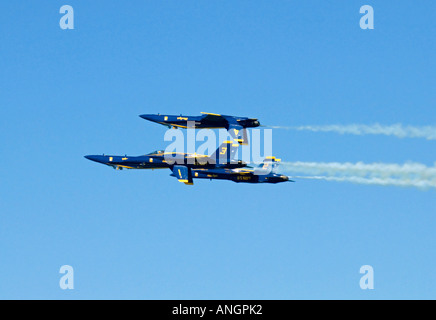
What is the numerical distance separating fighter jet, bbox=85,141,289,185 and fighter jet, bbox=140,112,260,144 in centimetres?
156

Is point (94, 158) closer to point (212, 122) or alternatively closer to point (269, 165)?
point (212, 122)

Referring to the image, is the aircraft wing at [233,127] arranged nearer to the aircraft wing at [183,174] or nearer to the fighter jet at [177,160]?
the fighter jet at [177,160]

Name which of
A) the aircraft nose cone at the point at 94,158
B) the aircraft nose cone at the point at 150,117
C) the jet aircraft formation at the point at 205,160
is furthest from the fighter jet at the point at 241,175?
the aircraft nose cone at the point at 94,158

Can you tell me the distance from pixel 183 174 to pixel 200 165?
7.18 ft

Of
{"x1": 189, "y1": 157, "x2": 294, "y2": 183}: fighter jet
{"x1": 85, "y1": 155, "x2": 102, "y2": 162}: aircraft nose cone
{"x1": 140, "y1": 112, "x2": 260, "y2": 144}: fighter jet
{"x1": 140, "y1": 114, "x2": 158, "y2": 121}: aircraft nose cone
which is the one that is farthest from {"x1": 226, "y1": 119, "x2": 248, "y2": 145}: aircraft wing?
{"x1": 85, "y1": 155, "x2": 102, "y2": 162}: aircraft nose cone

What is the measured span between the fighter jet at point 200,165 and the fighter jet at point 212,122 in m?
1.56

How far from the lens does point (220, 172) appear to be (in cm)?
10444

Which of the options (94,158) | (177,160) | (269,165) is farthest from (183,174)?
(269,165)

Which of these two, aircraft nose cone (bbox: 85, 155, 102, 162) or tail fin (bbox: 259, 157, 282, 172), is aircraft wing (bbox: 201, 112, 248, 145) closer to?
tail fin (bbox: 259, 157, 282, 172)

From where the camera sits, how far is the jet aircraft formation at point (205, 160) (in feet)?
325
